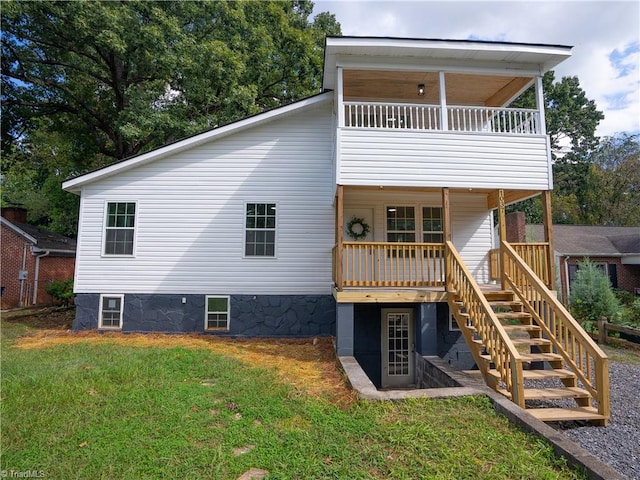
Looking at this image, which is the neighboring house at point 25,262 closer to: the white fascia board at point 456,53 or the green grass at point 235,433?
the green grass at point 235,433

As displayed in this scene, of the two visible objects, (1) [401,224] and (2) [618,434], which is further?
(1) [401,224]

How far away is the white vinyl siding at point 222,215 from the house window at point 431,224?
2603 millimetres

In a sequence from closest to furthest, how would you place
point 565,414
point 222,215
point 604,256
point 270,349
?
point 565,414 → point 270,349 → point 222,215 → point 604,256

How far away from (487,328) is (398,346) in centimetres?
340

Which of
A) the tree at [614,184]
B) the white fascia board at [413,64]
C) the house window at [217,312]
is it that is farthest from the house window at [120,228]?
the tree at [614,184]

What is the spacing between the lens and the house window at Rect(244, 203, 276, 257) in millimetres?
9000

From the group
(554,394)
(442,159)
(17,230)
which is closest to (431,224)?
(442,159)

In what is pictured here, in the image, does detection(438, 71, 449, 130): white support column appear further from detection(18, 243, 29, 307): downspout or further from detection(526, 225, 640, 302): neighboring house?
detection(18, 243, 29, 307): downspout

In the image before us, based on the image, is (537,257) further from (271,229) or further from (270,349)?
(271,229)

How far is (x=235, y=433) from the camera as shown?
3.51 metres

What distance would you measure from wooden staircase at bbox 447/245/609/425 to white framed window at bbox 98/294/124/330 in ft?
27.2

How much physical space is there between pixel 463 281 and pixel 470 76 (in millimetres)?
4768

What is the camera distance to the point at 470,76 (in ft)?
24.8

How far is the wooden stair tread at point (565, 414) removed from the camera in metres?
4.16
